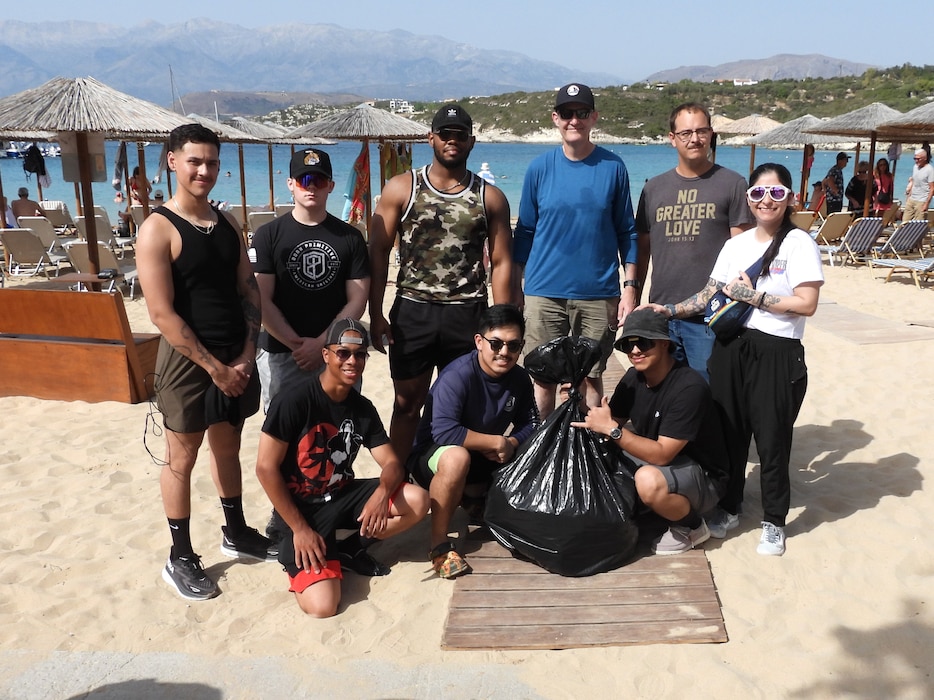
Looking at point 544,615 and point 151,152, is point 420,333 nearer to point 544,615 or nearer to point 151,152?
point 544,615

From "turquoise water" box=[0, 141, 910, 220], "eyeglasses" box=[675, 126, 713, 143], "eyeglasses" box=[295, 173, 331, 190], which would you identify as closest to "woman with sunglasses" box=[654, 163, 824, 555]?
"eyeglasses" box=[675, 126, 713, 143]

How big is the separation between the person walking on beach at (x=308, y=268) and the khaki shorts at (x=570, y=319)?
88cm

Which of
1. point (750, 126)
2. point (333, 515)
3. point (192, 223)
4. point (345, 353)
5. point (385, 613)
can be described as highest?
point (750, 126)

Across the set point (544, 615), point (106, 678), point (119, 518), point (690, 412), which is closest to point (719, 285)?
point (690, 412)

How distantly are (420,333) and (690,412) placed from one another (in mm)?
1215

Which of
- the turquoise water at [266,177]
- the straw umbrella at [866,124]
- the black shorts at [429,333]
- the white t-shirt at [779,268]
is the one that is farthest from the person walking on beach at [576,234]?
the turquoise water at [266,177]

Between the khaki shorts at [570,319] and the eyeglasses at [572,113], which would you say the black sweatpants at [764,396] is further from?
the eyeglasses at [572,113]

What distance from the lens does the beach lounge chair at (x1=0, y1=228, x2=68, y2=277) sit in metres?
9.76

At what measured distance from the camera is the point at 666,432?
3.02 m

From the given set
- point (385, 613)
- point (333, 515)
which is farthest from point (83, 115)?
point (385, 613)

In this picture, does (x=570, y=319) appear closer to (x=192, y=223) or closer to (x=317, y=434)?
(x=317, y=434)

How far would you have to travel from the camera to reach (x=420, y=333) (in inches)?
130

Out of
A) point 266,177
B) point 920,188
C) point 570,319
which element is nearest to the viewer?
point 570,319

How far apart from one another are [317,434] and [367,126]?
28.4ft
